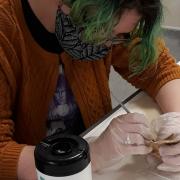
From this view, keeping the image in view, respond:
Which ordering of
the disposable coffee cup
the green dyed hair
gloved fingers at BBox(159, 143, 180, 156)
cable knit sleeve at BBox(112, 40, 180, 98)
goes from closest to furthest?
the disposable coffee cup, the green dyed hair, gloved fingers at BBox(159, 143, 180, 156), cable knit sleeve at BBox(112, 40, 180, 98)

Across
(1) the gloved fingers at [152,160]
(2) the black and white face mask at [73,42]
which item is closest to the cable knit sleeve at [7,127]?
(2) the black and white face mask at [73,42]

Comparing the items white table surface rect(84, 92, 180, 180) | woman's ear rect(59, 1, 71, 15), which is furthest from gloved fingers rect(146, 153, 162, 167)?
woman's ear rect(59, 1, 71, 15)

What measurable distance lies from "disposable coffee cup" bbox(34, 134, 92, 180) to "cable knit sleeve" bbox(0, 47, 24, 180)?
12.7 inches

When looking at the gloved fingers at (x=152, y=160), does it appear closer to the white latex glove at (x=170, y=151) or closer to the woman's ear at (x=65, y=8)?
the white latex glove at (x=170, y=151)

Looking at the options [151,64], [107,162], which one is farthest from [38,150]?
[151,64]

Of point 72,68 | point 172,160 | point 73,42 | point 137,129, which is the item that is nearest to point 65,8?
point 73,42

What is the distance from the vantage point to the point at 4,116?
0.92 meters

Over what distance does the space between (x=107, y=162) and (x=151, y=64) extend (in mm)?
384

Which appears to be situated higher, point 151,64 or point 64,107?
point 151,64

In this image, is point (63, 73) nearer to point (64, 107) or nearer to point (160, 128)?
point (64, 107)

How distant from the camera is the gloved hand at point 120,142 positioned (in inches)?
32.8

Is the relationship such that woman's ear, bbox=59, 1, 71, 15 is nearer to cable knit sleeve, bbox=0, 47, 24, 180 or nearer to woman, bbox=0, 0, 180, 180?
woman, bbox=0, 0, 180, 180

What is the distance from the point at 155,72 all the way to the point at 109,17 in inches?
17.1

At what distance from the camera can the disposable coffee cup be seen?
52cm
